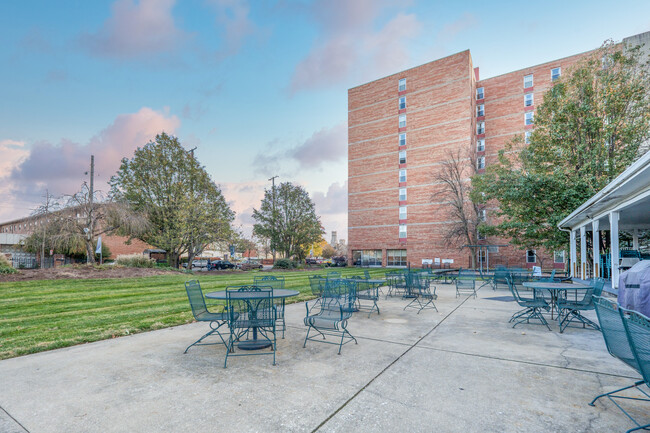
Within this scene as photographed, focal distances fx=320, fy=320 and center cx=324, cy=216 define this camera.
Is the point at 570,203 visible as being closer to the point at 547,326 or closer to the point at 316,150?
the point at 547,326

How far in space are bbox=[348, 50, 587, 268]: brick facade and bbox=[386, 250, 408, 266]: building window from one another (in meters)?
0.38

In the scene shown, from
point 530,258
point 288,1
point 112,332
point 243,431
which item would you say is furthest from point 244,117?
point 530,258

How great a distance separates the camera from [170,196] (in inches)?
920

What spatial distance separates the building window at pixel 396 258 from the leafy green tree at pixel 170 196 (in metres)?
21.0

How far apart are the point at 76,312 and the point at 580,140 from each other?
24.0 m

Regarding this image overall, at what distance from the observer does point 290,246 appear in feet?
114

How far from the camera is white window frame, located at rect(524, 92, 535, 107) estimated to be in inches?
1424

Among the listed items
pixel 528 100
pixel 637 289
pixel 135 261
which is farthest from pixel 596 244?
pixel 528 100

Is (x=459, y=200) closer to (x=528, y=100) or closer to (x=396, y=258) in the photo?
(x=396, y=258)

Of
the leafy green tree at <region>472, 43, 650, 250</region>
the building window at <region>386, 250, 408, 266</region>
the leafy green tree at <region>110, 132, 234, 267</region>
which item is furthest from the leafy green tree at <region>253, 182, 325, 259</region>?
the leafy green tree at <region>472, 43, 650, 250</region>

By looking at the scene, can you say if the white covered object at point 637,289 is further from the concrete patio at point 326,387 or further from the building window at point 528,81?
the building window at point 528,81

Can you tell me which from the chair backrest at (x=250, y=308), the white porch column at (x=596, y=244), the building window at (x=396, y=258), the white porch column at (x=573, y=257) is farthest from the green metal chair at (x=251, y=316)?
the building window at (x=396, y=258)

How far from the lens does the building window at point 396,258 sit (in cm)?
3841

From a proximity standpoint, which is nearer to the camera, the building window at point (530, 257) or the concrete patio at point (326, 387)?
the concrete patio at point (326, 387)
